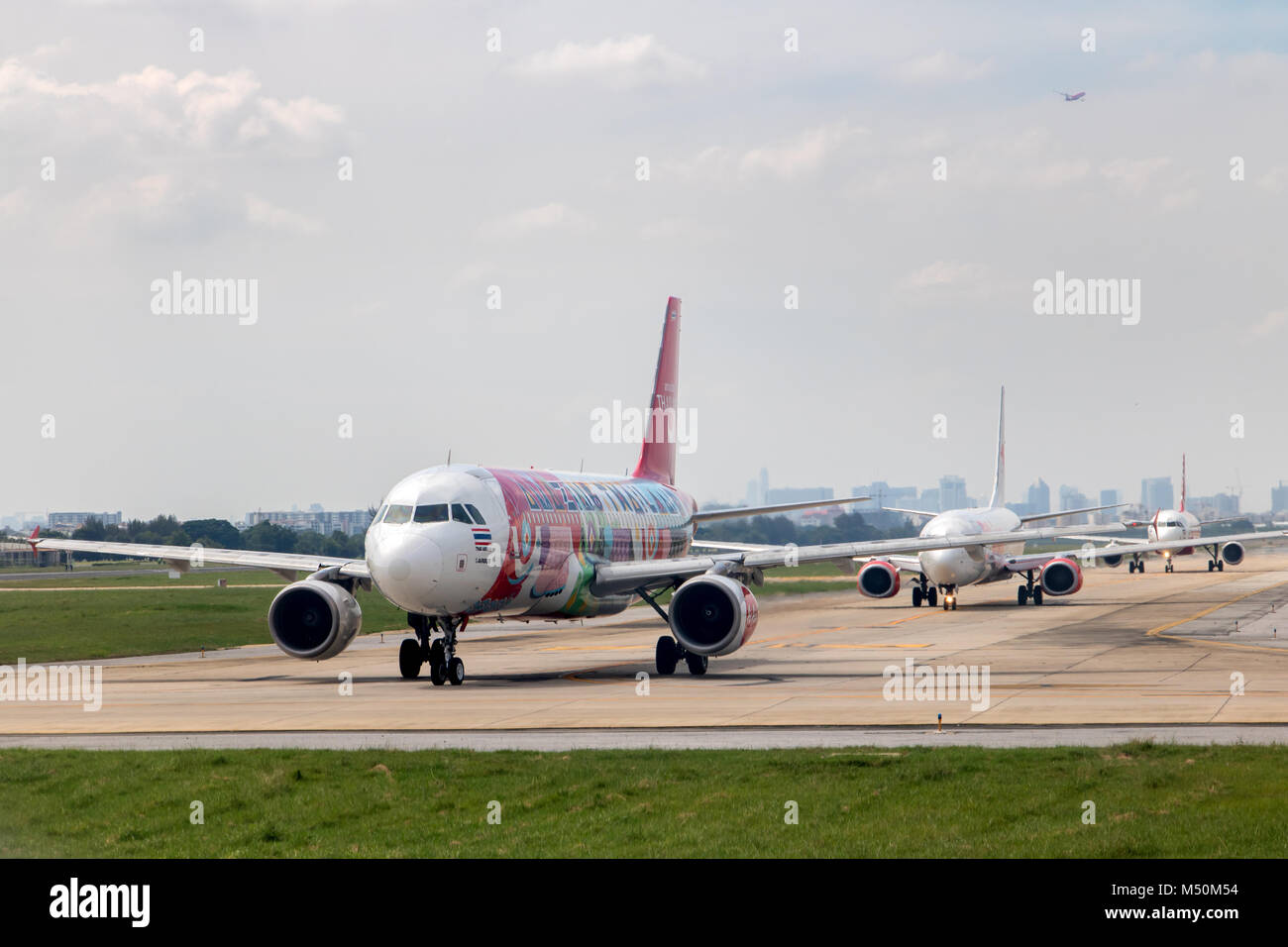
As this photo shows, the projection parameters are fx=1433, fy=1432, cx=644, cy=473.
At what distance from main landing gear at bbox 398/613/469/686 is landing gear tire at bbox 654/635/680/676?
4.79m

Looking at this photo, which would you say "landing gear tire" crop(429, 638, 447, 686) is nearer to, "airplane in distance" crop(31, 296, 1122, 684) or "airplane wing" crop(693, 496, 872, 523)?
"airplane in distance" crop(31, 296, 1122, 684)

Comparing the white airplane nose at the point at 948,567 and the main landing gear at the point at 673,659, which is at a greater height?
the white airplane nose at the point at 948,567

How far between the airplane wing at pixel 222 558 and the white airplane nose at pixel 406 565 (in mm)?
5462

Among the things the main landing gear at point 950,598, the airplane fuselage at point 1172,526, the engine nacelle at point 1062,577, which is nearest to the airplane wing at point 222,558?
the main landing gear at point 950,598

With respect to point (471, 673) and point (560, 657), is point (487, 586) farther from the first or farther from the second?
point (560, 657)

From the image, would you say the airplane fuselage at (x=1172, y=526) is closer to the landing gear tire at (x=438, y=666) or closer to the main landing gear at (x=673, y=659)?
the main landing gear at (x=673, y=659)

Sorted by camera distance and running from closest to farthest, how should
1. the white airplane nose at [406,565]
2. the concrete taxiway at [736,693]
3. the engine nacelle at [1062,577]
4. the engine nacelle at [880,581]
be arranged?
the concrete taxiway at [736,693]
the white airplane nose at [406,565]
the engine nacelle at [880,581]
the engine nacelle at [1062,577]

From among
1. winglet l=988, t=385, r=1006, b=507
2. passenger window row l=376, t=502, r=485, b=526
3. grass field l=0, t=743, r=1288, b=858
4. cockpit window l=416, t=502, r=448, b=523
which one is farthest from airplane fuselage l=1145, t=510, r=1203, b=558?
grass field l=0, t=743, r=1288, b=858

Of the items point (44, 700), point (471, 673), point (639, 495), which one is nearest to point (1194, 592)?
point (639, 495)

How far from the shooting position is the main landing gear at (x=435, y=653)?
3244 centimetres

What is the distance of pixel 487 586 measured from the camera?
31.9 meters

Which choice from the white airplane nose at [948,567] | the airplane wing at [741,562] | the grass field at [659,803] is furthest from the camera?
the white airplane nose at [948,567]

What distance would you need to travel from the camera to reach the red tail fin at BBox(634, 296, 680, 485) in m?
50.3
